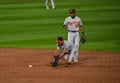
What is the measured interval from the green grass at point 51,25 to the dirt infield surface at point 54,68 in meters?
1.77

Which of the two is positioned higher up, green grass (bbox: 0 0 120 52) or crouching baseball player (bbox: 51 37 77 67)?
green grass (bbox: 0 0 120 52)

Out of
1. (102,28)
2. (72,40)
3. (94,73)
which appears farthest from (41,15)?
(94,73)

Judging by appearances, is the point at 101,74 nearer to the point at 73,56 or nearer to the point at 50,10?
the point at 73,56

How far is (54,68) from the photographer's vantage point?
541 inches

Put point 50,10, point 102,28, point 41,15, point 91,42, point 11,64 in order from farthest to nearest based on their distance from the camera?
1. point 50,10
2. point 41,15
3. point 102,28
4. point 91,42
5. point 11,64

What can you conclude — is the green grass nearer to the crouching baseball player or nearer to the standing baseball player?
the standing baseball player

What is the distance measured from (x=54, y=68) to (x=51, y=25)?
10.3m

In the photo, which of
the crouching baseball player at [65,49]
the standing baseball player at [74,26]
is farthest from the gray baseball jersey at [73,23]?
the crouching baseball player at [65,49]

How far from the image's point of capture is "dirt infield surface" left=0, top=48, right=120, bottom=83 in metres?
12.1

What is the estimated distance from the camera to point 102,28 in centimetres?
2278

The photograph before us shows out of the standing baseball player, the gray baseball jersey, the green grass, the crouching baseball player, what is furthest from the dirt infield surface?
the green grass

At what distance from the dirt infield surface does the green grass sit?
177 centimetres

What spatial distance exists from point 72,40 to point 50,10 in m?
15.8

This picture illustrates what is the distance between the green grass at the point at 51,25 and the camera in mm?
19125
